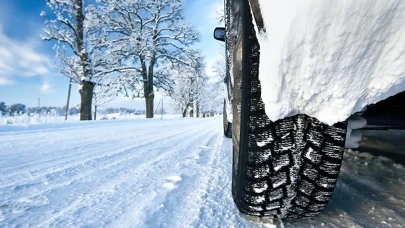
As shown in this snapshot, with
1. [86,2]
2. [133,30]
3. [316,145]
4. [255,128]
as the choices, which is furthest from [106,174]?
[133,30]

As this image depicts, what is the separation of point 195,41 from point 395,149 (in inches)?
499

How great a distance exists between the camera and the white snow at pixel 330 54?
523 mm

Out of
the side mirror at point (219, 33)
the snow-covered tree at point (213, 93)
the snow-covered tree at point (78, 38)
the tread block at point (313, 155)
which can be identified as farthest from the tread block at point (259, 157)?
the snow-covered tree at point (213, 93)

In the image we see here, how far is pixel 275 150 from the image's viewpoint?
801mm

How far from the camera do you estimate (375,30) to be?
531mm

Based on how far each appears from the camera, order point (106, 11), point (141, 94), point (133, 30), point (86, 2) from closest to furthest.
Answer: point (86, 2) < point (106, 11) < point (133, 30) < point (141, 94)

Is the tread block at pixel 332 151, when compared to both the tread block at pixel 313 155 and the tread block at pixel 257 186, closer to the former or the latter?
the tread block at pixel 313 155

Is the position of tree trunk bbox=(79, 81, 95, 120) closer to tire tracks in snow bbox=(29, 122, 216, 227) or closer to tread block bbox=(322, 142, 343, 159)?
tire tracks in snow bbox=(29, 122, 216, 227)

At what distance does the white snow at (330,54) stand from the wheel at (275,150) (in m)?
0.10

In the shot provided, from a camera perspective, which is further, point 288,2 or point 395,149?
point 395,149

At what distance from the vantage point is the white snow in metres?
0.52

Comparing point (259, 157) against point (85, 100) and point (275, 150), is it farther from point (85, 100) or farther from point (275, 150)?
point (85, 100)

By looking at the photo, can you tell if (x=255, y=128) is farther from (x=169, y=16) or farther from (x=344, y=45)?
(x=169, y=16)

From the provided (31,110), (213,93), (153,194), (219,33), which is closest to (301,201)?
(153,194)
